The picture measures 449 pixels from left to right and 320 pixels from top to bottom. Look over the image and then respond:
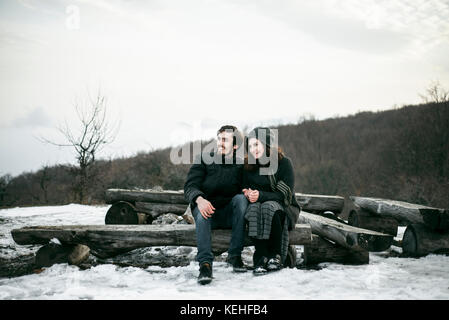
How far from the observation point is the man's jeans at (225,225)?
3438mm

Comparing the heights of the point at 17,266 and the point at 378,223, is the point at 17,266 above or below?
below

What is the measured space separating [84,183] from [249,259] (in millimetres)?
A: 9736

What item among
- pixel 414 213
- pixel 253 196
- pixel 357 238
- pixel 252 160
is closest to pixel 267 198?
pixel 253 196

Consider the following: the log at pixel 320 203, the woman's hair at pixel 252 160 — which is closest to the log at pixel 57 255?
the woman's hair at pixel 252 160

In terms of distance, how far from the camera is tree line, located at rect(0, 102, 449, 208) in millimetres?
13047

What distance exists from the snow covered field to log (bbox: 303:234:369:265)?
122 mm

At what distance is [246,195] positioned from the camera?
3.71m

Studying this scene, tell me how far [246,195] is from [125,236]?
1.53 m

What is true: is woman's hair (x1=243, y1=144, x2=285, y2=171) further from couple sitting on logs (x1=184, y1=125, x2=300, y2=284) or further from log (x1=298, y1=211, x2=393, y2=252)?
log (x1=298, y1=211, x2=393, y2=252)

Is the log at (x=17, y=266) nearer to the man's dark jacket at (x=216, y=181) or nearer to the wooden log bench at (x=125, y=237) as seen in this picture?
the wooden log bench at (x=125, y=237)

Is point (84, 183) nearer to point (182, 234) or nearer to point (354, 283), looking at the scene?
point (182, 234)

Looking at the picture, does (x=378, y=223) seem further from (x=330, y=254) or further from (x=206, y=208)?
(x=206, y=208)

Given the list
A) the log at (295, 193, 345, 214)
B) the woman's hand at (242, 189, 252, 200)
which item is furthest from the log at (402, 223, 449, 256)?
the woman's hand at (242, 189, 252, 200)

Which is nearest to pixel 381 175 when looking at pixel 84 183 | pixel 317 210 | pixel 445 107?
pixel 445 107
